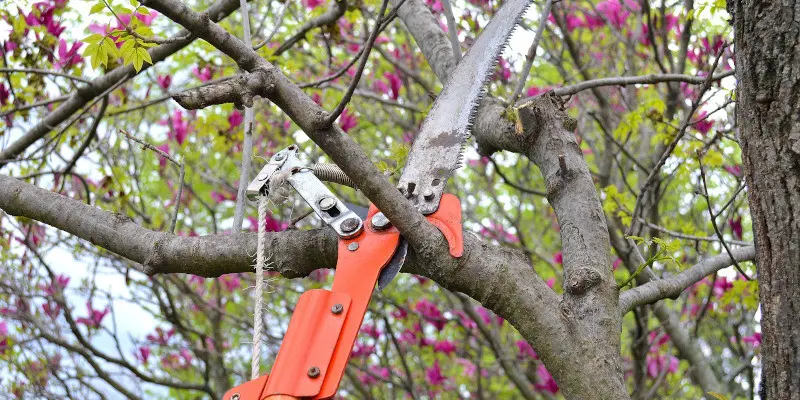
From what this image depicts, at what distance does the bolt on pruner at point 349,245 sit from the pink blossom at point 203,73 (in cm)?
246

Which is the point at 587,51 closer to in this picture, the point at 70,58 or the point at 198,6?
the point at 198,6

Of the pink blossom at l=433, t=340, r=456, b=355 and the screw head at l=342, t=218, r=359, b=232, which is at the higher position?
the pink blossom at l=433, t=340, r=456, b=355

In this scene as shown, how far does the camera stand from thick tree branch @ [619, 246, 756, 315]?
1.71 metres

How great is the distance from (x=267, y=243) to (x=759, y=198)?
942mm

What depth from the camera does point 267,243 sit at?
1649 millimetres

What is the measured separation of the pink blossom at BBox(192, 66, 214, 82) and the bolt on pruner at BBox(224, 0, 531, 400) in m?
2.46

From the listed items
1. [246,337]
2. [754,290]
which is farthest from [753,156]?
[246,337]

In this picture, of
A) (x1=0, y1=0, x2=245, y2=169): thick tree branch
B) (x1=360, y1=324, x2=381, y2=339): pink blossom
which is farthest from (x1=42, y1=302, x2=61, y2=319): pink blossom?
(x1=0, y1=0, x2=245, y2=169): thick tree branch

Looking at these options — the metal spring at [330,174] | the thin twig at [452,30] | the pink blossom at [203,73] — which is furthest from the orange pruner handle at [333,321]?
the pink blossom at [203,73]

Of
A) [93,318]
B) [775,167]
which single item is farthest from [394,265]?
[93,318]

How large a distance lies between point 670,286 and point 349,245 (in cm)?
83

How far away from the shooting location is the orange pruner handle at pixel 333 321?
4.46 ft

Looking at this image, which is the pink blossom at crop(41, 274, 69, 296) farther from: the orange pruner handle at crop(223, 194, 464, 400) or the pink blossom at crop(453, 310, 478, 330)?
the orange pruner handle at crop(223, 194, 464, 400)

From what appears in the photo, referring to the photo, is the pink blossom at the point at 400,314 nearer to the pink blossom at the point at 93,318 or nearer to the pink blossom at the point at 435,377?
the pink blossom at the point at 435,377
